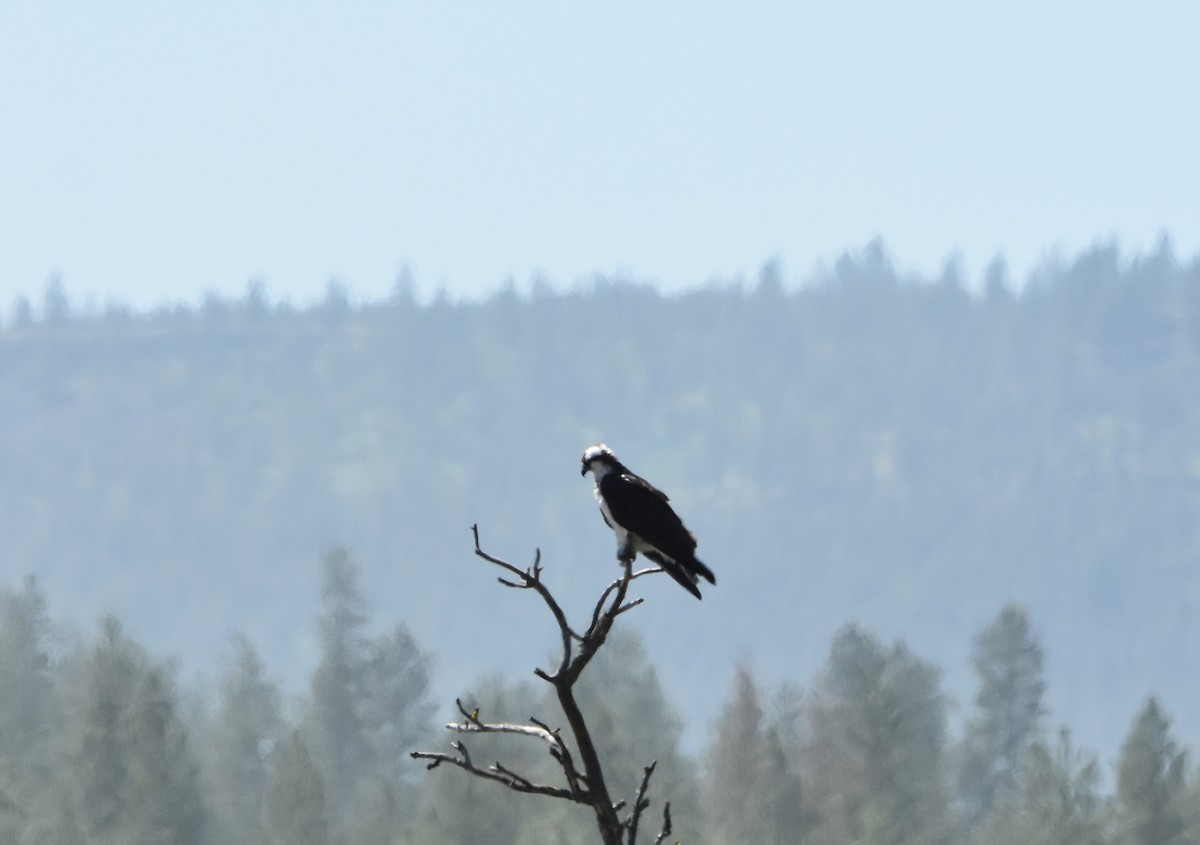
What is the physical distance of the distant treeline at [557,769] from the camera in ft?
Result: 220

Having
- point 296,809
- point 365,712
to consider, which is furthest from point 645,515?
point 365,712

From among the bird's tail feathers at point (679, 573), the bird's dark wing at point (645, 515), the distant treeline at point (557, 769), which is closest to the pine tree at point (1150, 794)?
the distant treeline at point (557, 769)

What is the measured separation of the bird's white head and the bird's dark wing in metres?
0.06

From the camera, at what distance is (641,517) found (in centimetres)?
1041

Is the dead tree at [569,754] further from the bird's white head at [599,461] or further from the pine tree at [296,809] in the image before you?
the pine tree at [296,809]

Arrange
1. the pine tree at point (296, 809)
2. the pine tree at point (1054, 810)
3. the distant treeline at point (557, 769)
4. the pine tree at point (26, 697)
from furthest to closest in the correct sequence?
the pine tree at point (26, 697) → the distant treeline at point (557, 769) → the pine tree at point (296, 809) → the pine tree at point (1054, 810)

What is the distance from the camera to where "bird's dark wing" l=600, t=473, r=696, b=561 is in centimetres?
1033

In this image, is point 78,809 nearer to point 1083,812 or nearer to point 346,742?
point 1083,812

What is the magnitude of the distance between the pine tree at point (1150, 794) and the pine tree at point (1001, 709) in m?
40.1

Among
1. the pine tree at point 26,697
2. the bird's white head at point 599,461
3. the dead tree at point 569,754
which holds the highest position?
the bird's white head at point 599,461

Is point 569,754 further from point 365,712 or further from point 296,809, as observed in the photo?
point 365,712

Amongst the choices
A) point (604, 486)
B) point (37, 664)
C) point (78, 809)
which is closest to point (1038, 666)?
point (37, 664)

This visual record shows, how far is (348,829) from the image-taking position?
3310 inches

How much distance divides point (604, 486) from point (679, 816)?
194ft
